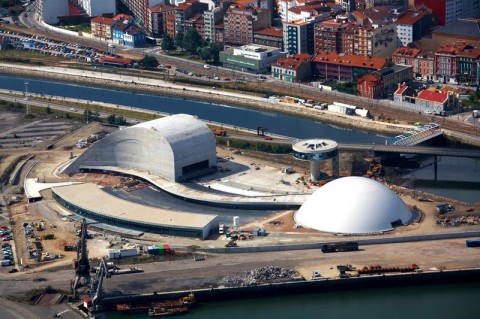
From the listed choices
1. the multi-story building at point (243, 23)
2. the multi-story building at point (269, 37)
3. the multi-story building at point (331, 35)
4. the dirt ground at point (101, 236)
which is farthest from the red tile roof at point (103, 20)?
the dirt ground at point (101, 236)

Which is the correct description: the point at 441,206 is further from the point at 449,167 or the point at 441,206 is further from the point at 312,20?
the point at 312,20

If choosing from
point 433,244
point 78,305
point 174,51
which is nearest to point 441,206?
point 433,244

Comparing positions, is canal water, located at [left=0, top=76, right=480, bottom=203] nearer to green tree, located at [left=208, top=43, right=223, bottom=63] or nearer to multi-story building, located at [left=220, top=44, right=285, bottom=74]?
multi-story building, located at [left=220, top=44, right=285, bottom=74]

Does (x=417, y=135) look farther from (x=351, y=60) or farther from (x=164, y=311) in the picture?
(x=164, y=311)

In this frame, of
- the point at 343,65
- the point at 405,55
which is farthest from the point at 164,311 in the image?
the point at 405,55

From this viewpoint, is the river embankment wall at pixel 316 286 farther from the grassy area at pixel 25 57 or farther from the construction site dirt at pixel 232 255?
the grassy area at pixel 25 57
